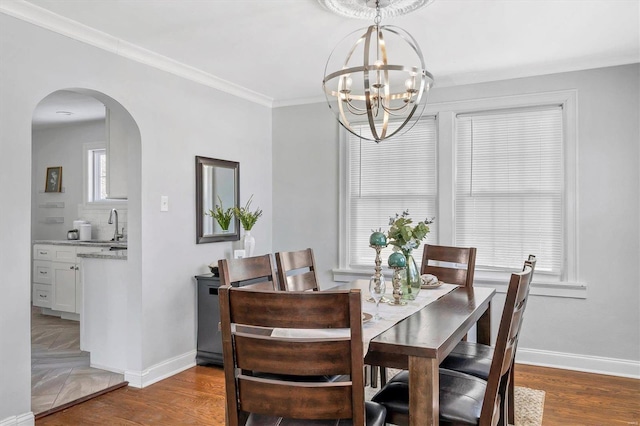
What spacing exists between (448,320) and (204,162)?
8.92 feet

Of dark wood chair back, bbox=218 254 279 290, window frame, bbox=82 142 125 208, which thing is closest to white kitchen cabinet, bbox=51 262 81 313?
window frame, bbox=82 142 125 208

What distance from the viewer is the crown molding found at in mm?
2707

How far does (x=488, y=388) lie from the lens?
179 cm

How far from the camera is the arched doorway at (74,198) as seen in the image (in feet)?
11.3

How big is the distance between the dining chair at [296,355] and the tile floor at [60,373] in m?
2.16

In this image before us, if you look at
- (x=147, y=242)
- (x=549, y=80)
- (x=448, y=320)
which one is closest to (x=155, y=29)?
(x=147, y=242)

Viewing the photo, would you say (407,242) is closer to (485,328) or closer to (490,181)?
(485,328)

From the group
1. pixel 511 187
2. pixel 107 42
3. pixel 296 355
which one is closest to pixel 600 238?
pixel 511 187

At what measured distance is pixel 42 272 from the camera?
223 inches

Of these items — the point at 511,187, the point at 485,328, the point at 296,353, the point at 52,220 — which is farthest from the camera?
the point at 52,220

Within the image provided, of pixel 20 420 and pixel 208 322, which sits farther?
pixel 208 322

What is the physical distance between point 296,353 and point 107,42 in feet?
9.07

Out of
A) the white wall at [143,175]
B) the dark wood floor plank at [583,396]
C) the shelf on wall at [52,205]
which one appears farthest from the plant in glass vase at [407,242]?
the shelf on wall at [52,205]

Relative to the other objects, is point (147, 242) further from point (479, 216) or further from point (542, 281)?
point (542, 281)
